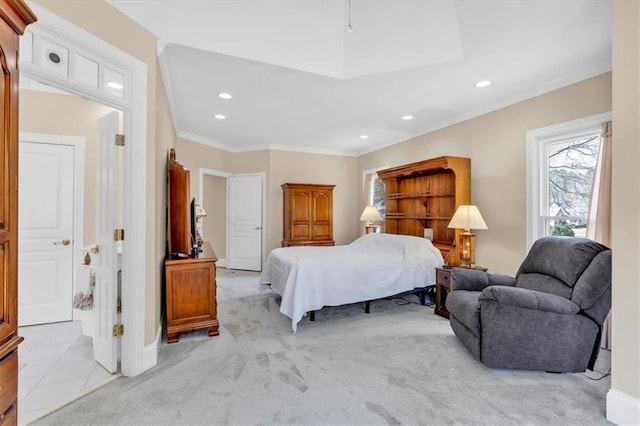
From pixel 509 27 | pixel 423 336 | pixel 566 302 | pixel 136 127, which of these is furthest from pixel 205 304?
pixel 509 27

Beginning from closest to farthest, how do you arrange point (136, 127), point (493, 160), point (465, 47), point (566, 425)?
point (566, 425) < point (136, 127) < point (465, 47) < point (493, 160)

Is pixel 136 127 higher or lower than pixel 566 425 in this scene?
higher

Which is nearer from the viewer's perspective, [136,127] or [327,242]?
[136,127]

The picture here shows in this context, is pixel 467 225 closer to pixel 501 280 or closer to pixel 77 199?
pixel 501 280

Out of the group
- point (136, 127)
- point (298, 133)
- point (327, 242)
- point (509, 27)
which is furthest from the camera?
point (327, 242)

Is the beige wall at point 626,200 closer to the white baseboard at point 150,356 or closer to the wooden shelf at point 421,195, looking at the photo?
the wooden shelf at point 421,195

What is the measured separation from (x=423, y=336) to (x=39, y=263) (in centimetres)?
408

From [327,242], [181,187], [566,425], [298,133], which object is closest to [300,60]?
[181,187]

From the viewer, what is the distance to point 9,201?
0.97 m

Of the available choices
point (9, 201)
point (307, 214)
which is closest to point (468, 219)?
point (307, 214)

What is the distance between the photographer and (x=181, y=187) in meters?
3.03

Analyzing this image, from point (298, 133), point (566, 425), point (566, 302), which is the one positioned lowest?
point (566, 425)

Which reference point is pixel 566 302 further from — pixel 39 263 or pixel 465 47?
pixel 39 263

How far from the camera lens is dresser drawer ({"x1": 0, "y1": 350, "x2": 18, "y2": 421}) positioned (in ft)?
3.01
